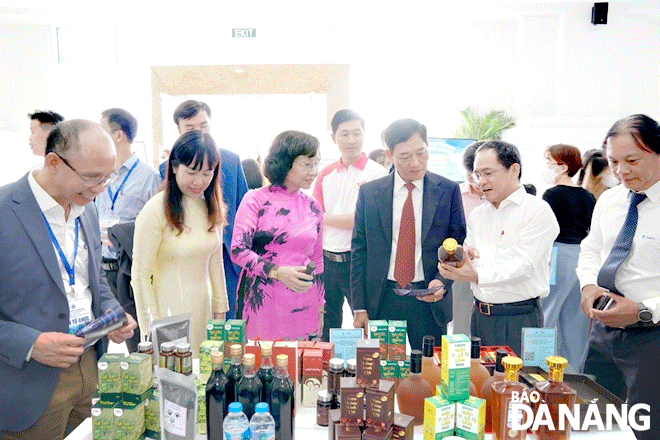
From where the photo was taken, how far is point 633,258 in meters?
2.06

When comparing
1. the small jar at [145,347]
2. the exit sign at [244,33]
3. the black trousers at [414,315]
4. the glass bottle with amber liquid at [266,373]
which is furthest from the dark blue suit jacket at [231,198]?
the exit sign at [244,33]

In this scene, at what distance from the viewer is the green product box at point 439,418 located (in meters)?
1.38

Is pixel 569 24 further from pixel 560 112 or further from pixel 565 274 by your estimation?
pixel 565 274

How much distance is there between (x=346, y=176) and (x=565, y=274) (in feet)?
5.90

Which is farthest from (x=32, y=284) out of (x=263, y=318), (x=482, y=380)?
(x=482, y=380)

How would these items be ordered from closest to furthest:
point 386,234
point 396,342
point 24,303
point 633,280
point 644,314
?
point 24,303, point 396,342, point 644,314, point 633,280, point 386,234

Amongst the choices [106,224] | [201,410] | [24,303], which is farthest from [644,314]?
[106,224]

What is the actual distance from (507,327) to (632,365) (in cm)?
55

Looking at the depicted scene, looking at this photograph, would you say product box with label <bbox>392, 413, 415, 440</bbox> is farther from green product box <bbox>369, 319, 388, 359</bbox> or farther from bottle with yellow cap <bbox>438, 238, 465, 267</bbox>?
bottle with yellow cap <bbox>438, 238, 465, 267</bbox>

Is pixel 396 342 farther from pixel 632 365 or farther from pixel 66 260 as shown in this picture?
pixel 66 260

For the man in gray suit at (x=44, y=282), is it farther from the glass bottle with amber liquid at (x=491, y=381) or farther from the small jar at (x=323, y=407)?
the glass bottle with amber liquid at (x=491, y=381)

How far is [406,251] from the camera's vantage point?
244 cm

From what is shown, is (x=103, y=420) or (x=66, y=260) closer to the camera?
(x=103, y=420)

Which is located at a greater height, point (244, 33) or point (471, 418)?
point (244, 33)
